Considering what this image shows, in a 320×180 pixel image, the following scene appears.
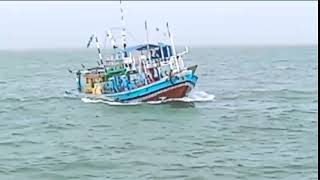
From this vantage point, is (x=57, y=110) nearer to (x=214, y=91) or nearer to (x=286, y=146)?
(x=214, y=91)

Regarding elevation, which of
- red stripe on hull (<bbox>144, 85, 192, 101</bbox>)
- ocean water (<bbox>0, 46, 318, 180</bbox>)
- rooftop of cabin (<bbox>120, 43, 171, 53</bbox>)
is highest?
rooftop of cabin (<bbox>120, 43, 171, 53</bbox>)

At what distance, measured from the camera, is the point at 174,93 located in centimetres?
3988

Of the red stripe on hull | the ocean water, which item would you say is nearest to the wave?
the ocean water

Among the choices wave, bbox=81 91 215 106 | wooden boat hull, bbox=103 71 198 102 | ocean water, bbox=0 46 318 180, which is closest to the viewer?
ocean water, bbox=0 46 318 180

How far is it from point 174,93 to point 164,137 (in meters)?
10.8

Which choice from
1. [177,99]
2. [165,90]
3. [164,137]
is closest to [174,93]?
[165,90]

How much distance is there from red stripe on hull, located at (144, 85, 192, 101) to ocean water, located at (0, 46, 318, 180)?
415 mm

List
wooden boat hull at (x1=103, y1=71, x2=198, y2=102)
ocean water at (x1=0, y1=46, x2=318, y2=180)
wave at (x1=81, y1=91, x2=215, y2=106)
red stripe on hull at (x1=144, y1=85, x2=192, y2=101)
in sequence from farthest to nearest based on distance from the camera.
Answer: wave at (x1=81, y1=91, x2=215, y2=106) < red stripe on hull at (x1=144, y1=85, x2=192, y2=101) < wooden boat hull at (x1=103, y1=71, x2=198, y2=102) < ocean water at (x1=0, y1=46, x2=318, y2=180)

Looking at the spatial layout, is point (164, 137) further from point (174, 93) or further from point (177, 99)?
point (177, 99)

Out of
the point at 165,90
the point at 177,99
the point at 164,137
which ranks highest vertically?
the point at 165,90

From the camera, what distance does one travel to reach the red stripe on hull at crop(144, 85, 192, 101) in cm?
3972

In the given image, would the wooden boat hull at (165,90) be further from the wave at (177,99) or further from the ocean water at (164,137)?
the ocean water at (164,137)

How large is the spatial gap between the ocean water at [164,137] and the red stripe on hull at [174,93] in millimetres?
415

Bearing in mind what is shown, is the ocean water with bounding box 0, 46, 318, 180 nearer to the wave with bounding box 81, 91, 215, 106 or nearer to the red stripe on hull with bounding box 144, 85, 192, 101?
the wave with bounding box 81, 91, 215, 106
